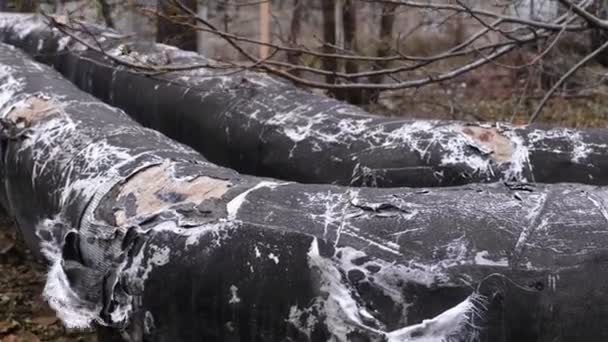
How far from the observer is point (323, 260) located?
1189mm

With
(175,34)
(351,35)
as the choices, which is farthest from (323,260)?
(351,35)

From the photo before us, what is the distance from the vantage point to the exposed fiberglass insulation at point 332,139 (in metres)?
1.96

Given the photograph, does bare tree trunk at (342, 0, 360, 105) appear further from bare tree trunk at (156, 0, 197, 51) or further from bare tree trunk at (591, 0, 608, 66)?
bare tree trunk at (591, 0, 608, 66)

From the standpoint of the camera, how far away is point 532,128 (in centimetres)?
206

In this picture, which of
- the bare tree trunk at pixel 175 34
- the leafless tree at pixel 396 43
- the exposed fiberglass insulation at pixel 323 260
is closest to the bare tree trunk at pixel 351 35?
the leafless tree at pixel 396 43

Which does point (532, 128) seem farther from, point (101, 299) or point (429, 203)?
point (101, 299)

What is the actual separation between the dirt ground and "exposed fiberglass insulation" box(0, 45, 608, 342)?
0.70m

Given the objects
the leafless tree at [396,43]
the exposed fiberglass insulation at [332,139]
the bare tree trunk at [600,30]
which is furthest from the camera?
the bare tree trunk at [600,30]

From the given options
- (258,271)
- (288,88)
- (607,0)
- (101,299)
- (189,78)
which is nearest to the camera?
(258,271)

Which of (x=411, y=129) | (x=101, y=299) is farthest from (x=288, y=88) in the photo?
(x=101, y=299)

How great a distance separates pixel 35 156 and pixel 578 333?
4.98 ft

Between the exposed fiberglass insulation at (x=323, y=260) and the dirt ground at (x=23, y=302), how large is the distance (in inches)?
27.6

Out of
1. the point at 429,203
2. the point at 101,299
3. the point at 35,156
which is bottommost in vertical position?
the point at 101,299

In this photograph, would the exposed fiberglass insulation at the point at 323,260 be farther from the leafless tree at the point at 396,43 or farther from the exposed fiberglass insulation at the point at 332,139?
the leafless tree at the point at 396,43
